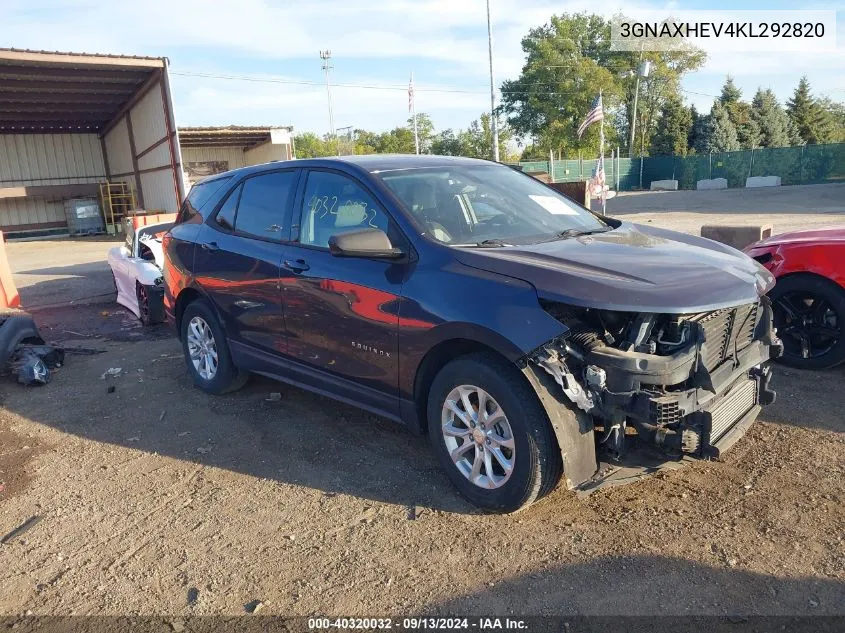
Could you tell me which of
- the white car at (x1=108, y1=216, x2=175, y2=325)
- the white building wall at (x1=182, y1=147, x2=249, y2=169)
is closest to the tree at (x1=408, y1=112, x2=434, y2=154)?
the white building wall at (x1=182, y1=147, x2=249, y2=169)

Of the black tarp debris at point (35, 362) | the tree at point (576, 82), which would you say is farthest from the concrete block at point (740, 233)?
the tree at point (576, 82)

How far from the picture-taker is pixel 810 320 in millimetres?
5258

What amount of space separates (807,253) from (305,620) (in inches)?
179

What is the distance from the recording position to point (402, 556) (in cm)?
322

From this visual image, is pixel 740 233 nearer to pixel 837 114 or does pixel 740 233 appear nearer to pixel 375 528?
pixel 375 528

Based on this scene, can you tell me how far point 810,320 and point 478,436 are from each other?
11.1ft

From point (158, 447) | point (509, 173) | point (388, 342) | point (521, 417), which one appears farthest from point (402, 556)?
point (509, 173)

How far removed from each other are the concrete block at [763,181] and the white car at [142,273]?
1519 inches

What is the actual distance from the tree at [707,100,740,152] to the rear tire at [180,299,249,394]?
175 feet

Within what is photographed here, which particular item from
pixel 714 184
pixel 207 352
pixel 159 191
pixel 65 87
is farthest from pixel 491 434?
pixel 714 184

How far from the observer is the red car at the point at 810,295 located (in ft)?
16.6

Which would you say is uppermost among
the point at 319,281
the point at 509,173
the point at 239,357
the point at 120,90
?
the point at 120,90

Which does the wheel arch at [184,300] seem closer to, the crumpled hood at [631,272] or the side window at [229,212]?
the side window at [229,212]

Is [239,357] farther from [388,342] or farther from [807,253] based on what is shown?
[807,253]
